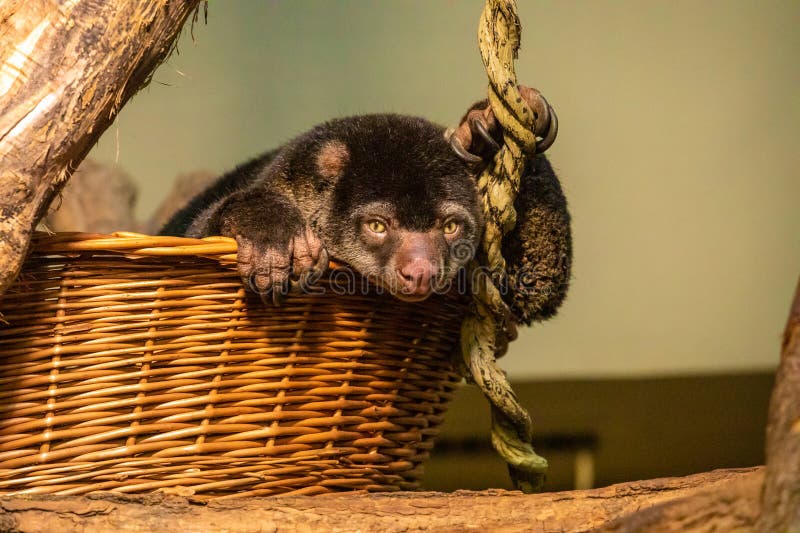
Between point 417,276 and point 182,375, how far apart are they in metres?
0.61

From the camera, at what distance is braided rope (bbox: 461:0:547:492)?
83.2 inches

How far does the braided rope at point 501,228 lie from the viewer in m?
2.11

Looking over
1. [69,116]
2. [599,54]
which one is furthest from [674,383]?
[69,116]

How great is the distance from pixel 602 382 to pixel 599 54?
181cm

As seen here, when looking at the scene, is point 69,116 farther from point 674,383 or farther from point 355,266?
point 674,383

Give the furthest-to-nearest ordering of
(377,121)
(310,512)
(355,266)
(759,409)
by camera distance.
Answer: (759,409), (377,121), (355,266), (310,512)

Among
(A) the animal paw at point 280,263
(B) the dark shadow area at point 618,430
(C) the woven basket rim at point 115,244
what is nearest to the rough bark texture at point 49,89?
(C) the woven basket rim at point 115,244

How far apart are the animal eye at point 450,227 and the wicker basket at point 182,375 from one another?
238mm

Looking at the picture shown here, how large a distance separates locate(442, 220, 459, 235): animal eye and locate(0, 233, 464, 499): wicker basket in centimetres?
24

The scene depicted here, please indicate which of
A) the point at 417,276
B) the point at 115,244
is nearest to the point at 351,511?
the point at 417,276

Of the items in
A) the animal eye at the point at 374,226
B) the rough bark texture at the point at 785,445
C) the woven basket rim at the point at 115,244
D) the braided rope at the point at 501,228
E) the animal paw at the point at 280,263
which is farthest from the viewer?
the animal eye at the point at 374,226

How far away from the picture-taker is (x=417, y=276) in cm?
217

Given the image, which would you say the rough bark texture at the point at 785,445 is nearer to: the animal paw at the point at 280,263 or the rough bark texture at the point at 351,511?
the rough bark texture at the point at 351,511

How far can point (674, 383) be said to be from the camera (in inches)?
193
